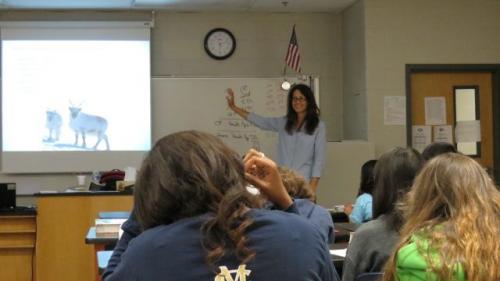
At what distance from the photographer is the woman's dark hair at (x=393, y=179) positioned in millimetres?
2242

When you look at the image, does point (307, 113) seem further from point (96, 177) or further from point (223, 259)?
point (223, 259)

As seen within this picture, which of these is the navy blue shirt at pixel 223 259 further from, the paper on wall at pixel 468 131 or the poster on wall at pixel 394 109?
the paper on wall at pixel 468 131

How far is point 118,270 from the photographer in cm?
134

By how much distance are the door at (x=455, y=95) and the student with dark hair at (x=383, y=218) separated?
4.19m

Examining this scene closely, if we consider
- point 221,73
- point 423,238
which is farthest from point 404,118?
point 423,238

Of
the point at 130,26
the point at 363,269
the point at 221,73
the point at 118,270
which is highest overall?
the point at 130,26

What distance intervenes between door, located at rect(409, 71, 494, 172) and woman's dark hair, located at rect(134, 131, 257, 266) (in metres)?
5.23

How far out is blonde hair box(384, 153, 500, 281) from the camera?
1.53 m

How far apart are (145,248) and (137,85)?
5.24 metres

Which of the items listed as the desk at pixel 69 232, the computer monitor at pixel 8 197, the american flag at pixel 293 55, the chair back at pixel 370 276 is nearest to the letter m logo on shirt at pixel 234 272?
the chair back at pixel 370 276

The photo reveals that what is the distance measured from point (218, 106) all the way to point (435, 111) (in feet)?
6.96

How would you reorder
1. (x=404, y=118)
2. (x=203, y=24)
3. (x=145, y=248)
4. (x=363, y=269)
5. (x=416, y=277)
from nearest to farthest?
(x=145, y=248) → (x=416, y=277) → (x=363, y=269) → (x=404, y=118) → (x=203, y=24)

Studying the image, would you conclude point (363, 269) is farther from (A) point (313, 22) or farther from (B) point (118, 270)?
(A) point (313, 22)

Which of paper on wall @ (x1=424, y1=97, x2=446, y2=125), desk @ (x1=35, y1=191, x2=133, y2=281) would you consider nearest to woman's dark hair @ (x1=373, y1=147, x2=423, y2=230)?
desk @ (x1=35, y1=191, x2=133, y2=281)
